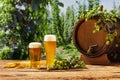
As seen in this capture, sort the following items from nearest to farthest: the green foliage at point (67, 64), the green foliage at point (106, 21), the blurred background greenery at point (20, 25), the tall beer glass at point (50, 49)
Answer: the green foliage at point (67, 64), the tall beer glass at point (50, 49), the green foliage at point (106, 21), the blurred background greenery at point (20, 25)

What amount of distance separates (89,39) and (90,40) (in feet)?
0.05

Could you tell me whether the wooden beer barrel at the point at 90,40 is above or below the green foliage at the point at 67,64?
above

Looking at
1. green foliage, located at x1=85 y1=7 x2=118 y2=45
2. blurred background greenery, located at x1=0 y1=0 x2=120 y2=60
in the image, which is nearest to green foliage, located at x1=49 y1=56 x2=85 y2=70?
green foliage, located at x1=85 y1=7 x2=118 y2=45

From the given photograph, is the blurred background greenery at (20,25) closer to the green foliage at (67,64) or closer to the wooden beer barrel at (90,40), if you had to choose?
the wooden beer barrel at (90,40)

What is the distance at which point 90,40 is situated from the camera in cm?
284

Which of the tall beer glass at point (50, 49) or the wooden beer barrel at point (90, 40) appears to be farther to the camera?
the wooden beer barrel at point (90, 40)

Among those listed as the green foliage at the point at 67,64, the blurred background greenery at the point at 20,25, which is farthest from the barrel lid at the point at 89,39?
the blurred background greenery at the point at 20,25

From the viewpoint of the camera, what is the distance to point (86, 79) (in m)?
1.61

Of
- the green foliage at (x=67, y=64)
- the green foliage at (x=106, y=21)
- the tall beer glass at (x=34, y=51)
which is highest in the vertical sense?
the green foliage at (x=106, y=21)

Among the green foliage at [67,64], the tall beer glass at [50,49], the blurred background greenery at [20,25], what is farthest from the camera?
the blurred background greenery at [20,25]

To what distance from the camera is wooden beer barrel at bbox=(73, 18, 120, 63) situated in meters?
2.69

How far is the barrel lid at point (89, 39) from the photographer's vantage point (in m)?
2.69

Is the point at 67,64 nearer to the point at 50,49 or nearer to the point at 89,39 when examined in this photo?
the point at 50,49

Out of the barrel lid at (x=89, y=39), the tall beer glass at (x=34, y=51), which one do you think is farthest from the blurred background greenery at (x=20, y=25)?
the tall beer glass at (x=34, y=51)
